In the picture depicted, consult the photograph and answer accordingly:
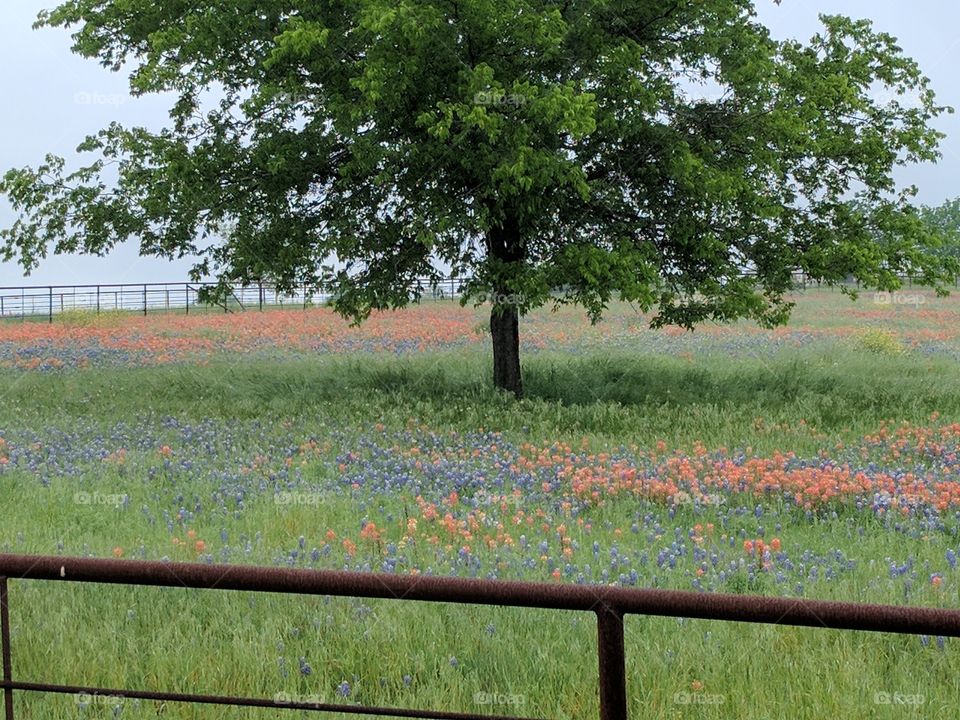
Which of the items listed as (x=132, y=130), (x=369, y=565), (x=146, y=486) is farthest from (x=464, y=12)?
(x=369, y=565)

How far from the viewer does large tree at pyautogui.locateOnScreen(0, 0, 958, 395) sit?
53.1 ft

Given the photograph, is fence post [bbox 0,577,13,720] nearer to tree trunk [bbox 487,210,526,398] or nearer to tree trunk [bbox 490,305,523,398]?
tree trunk [bbox 487,210,526,398]

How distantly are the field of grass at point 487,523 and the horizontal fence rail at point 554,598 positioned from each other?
2.60 meters

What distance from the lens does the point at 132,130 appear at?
20.1 m

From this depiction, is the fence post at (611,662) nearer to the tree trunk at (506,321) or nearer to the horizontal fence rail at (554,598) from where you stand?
the horizontal fence rail at (554,598)

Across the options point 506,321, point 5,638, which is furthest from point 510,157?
point 5,638

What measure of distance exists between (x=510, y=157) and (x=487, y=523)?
8188 mm

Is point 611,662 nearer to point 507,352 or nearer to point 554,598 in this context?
point 554,598

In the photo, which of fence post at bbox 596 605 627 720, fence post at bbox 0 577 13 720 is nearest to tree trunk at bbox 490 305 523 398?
fence post at bbox 0 577 13 720

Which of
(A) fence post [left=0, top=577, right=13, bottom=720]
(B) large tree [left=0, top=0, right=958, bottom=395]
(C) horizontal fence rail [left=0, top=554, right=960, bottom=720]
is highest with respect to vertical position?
(B) large tree [left=0, top=0, right=958, bottom=395]

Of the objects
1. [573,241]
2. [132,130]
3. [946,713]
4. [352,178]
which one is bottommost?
[946,713]

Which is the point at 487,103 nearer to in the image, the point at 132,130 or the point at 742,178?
the point at 742,178

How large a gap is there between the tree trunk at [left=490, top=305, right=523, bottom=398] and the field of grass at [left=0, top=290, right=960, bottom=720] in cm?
→ 55

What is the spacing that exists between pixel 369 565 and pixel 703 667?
106 inches
